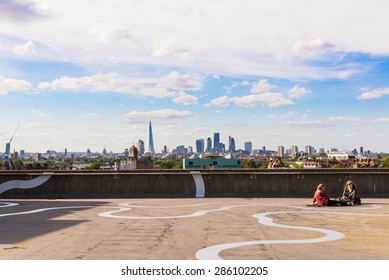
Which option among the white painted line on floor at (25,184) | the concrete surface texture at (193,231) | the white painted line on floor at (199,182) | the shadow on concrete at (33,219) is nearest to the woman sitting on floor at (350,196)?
the concrete surface texture at (193,231)

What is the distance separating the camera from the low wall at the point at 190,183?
28391 millimetres

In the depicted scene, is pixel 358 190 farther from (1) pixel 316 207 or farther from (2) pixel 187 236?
(2) pixel 187 236

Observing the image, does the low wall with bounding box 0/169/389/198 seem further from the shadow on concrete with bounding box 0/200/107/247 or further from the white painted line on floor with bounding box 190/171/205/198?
the shadow on concrete with bounding box 0/200/107/247

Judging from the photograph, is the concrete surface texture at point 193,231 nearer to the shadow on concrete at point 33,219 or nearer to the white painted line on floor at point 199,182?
the shadow on concrete at point 33,219

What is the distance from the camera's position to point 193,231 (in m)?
15.5

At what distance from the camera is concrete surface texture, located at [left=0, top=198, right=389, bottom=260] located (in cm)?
1187

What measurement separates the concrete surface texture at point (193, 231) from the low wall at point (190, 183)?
3297 millimetres

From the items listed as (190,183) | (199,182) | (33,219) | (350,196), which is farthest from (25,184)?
(350,196)

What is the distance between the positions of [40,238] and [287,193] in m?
17.6

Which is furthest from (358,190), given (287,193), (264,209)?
(264,209)

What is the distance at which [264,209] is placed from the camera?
22.0 m

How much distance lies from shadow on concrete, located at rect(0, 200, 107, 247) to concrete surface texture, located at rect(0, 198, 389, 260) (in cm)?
3

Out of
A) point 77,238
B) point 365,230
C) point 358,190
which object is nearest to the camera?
point 77,238
